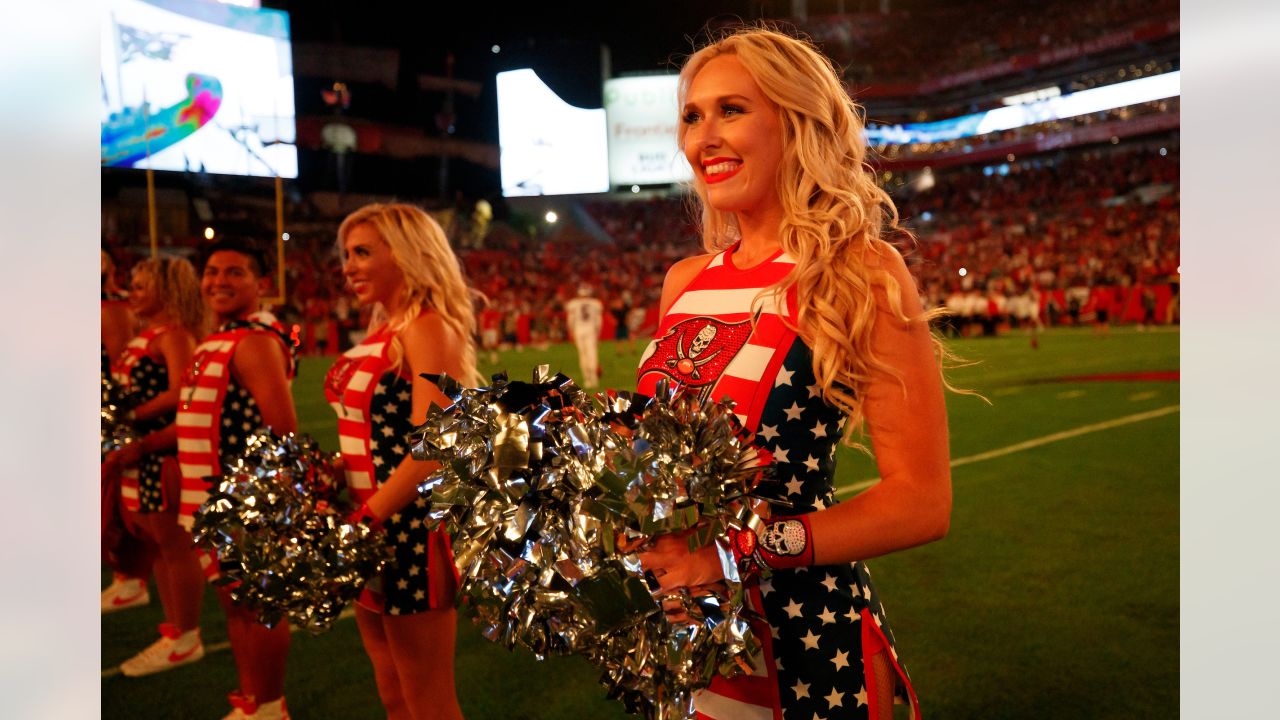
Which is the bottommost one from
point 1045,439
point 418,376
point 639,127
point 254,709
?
point 254,709

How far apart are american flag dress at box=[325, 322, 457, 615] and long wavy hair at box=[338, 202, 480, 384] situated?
0.12 m

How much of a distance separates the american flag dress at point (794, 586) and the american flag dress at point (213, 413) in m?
1.93

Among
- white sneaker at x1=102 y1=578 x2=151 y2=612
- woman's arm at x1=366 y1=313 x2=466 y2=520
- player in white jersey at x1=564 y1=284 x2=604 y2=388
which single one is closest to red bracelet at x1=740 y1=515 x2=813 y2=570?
woman's arm at x1=366 y1=313 x2=466 y2=520

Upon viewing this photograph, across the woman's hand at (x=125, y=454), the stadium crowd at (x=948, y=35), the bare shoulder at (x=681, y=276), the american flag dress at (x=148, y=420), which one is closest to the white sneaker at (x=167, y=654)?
the american flag dress at (x=148, y=420)

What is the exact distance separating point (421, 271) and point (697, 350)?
1.12m

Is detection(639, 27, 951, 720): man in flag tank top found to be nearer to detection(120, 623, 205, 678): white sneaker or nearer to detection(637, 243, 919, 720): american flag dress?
detection(637, 243, 919, 720): american flag dress

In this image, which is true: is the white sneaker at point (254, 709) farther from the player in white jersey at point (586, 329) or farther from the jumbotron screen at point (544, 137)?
the jumbotron screen at point (544, 137)

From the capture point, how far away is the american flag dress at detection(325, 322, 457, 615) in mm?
2074

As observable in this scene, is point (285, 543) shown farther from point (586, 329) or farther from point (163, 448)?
point (586, 329)

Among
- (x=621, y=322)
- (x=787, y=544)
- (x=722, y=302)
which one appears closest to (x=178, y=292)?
(x=722, y=302)

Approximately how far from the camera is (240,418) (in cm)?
278

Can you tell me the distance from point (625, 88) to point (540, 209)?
4528 mm

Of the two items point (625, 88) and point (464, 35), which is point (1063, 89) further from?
point (464, 35)
